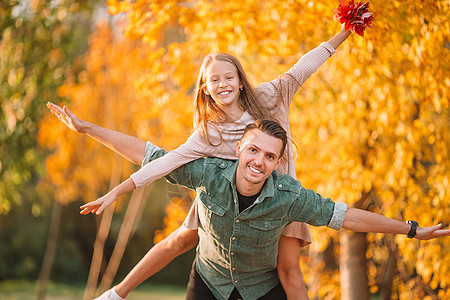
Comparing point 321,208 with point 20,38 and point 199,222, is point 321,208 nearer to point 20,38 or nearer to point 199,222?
point 199,222

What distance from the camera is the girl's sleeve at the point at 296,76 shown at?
8.32ft

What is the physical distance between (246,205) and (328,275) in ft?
11.0

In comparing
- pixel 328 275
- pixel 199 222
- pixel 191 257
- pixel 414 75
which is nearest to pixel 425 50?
pixel 414 75

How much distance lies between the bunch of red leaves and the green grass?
8.64 m

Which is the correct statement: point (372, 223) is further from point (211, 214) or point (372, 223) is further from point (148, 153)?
point (148, 153)

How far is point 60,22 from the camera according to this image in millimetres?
5965

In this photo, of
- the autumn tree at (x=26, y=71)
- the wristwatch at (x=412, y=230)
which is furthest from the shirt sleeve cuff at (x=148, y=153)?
the autumn tree at (x=26, y=71)

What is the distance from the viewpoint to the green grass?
991 cm

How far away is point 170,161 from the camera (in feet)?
7.80

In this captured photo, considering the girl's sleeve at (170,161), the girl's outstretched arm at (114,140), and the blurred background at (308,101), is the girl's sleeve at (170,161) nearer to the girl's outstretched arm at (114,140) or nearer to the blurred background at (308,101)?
the girl's outstretched arm at (114,140)

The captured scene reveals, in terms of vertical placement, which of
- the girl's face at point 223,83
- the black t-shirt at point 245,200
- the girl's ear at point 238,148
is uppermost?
the girl's face at point 223,83

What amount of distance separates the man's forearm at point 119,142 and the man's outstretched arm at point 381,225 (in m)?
0.99

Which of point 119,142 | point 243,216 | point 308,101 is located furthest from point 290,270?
point 308,101

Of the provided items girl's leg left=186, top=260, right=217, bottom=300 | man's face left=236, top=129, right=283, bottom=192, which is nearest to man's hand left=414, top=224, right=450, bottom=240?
man's face left=236, top=129, right=283, bottom=192
